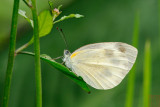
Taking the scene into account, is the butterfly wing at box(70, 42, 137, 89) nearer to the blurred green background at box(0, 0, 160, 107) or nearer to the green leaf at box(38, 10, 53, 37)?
the green leaf at box(38, 10, 53, 37)

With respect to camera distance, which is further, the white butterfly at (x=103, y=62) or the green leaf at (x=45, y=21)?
the white butterfly at (x=103, y=62)

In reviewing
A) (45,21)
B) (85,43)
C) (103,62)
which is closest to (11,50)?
(45,21)

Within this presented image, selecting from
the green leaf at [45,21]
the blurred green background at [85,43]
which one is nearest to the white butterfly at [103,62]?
the green leaf at [45,21]

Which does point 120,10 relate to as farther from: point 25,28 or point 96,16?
point 25,28

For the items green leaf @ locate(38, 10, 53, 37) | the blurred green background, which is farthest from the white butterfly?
the blurred green background

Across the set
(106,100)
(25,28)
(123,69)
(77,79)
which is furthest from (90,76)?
(25,28)

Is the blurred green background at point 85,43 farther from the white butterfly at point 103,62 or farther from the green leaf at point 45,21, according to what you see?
the green leaf at point 45,21

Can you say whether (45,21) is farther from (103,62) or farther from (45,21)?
(103,62)
